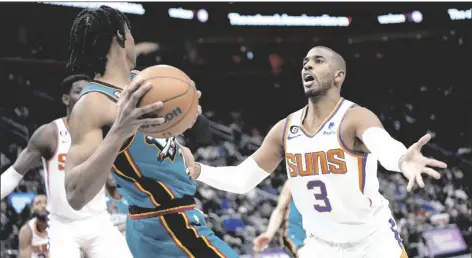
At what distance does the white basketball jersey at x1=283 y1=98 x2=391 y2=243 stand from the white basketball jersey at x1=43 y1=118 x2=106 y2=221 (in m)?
1.80

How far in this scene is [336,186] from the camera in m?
4.16

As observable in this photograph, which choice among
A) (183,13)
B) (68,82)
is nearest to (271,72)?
(183,13)

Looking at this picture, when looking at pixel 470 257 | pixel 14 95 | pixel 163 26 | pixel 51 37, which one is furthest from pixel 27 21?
pixel 470 257

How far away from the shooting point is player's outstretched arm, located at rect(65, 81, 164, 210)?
7.59 ft

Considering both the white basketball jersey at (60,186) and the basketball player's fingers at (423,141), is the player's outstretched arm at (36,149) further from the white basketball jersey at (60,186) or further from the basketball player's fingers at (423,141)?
the basketball player's fingers at (423,141)

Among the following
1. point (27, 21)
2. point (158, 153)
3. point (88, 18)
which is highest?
point (27, 21)

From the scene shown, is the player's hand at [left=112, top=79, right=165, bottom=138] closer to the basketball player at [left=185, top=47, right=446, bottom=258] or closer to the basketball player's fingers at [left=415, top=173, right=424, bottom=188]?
the basketball player's fingers at [left=415, top=173, right=424, bottom=188]

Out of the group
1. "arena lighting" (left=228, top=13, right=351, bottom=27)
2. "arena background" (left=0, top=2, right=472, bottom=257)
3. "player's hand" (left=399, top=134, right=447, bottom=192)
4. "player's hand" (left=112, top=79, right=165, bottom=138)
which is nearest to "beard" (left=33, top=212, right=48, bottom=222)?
"player's hand" (left=399, top=134, right=447, bottom=192)

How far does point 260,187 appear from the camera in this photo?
58.2 ft

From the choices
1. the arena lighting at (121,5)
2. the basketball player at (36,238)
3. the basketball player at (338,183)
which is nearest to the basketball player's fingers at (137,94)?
the basketball player at (338,183)

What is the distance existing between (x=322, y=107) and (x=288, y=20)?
60.3ft

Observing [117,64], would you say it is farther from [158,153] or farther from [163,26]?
[163,26]

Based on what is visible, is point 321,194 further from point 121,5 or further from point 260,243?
point 121,5

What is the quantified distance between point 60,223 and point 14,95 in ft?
40.8
